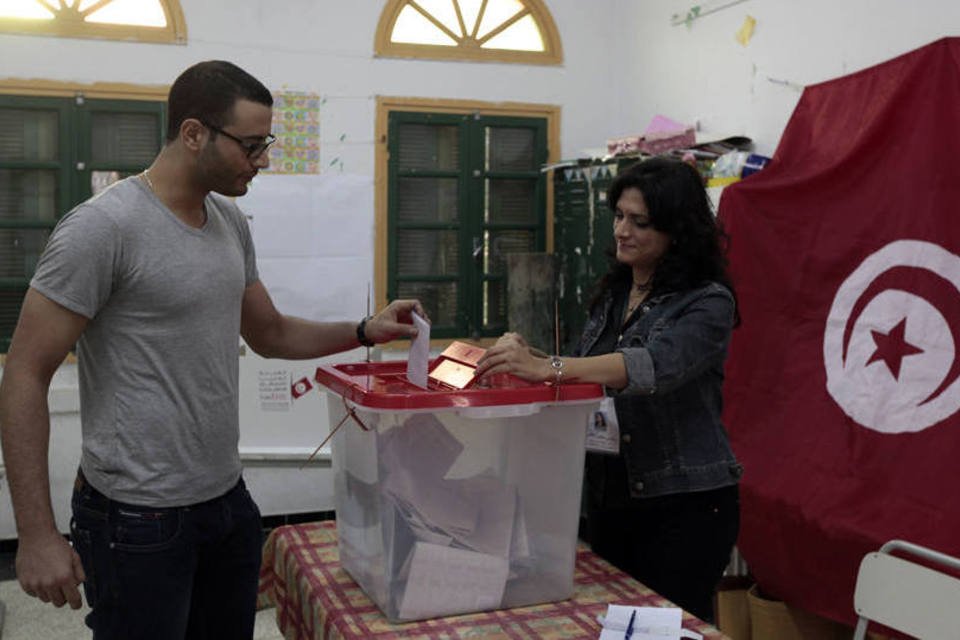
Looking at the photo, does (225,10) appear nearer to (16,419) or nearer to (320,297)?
(320,297)

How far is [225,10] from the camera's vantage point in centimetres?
430

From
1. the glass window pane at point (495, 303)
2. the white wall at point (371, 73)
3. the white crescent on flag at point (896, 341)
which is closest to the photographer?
the white crescent on flag at point (896, 341)

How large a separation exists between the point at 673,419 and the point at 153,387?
95 cm

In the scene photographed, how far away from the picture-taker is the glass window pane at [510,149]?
15.3 feet

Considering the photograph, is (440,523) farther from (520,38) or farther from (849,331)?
(520,38)

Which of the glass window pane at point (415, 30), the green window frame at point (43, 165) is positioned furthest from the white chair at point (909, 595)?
the green window frame at point (43, 165)

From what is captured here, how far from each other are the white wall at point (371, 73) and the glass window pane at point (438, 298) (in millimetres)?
259

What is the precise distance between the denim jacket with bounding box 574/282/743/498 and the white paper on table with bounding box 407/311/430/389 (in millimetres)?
351

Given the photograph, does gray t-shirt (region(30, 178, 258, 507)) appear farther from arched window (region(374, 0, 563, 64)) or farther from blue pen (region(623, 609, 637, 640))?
arched window (region(374, 0, 563, 64))

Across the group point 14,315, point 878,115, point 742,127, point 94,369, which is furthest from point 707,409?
point 14,315

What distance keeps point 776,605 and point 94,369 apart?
2193mm

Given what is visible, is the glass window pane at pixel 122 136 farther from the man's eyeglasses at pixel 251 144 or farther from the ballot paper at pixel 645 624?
the ballot paper at pixel 645 624

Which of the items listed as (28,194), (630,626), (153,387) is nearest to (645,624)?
(630,626)

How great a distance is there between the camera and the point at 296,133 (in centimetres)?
442
